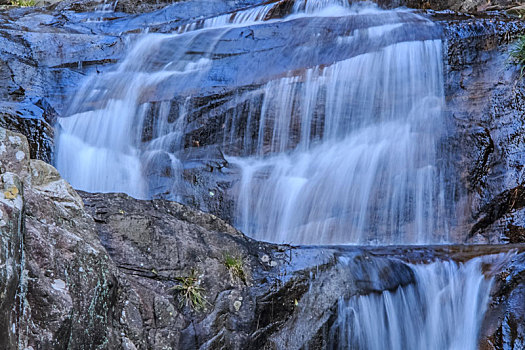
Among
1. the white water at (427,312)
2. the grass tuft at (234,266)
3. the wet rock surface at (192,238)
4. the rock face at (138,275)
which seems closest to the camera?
the rock face at (138,275)

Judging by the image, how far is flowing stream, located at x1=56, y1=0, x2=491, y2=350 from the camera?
23.6 feet

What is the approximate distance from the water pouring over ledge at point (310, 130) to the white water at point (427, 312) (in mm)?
1509

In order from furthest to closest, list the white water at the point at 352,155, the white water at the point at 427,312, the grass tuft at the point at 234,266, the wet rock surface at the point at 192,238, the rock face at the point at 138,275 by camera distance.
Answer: the white water at the point at 352,155
the white water at the point at 427,312
the grass tuft at the point at 234,266
the wet rock surface at the point at 192,238
the rock face at the point at 138,275

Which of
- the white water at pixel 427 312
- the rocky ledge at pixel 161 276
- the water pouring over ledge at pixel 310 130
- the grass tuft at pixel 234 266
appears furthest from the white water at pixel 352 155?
the grass tuft at pixel 234 266

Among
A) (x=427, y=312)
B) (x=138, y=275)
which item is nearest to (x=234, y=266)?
(x=138, y=275)

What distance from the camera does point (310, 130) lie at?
786 centimetres

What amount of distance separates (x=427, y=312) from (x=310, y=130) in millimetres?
3198

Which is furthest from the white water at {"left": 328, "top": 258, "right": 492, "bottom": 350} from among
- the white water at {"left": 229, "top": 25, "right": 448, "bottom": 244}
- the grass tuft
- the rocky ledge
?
the white water at {"left": 229, "top": 25, "right": 448, "bottom": 244}

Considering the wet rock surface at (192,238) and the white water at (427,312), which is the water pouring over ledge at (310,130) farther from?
the white water at (427,312)

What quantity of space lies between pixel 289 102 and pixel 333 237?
6.90 ft

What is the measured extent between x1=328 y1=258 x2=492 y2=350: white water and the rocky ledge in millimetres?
112

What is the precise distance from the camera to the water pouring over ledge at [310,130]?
7.18 meters

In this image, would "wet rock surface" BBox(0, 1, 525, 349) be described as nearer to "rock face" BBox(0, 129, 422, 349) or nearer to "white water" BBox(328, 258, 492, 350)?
"rock face" BBox(0, 129, 422, 349)

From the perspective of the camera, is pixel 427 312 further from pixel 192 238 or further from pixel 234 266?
pixel 192 238
